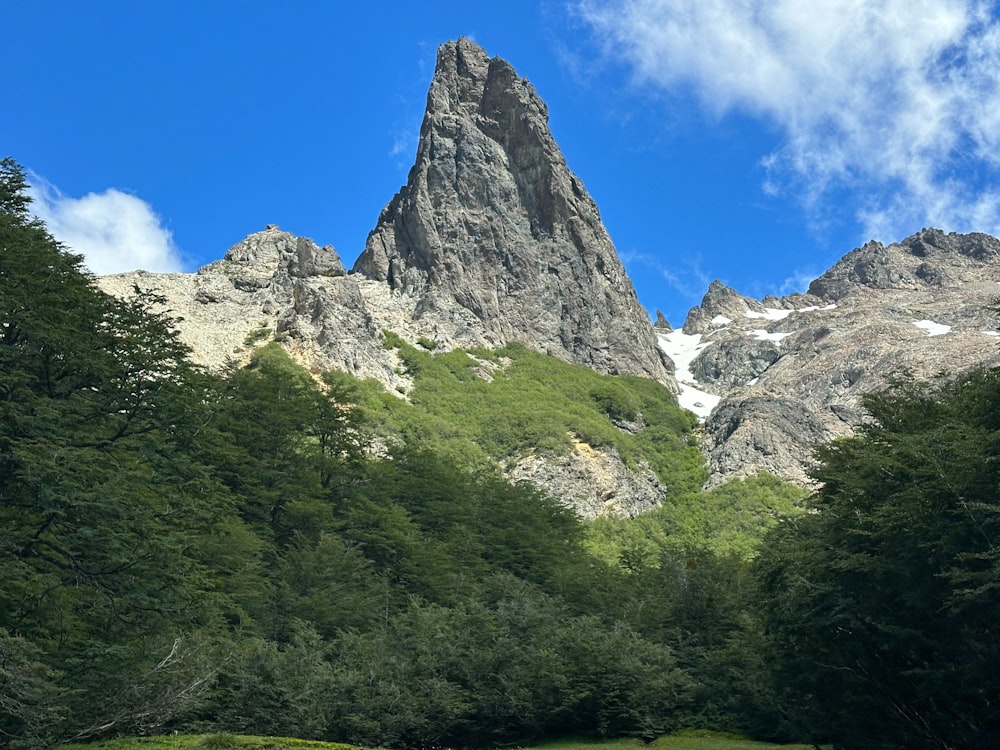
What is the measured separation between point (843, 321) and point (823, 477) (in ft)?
551

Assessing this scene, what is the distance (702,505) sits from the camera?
83125 mm

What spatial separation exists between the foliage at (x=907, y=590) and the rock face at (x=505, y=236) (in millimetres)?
92200

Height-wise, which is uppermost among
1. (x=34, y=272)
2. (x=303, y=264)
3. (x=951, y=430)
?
(x=303, y=264)

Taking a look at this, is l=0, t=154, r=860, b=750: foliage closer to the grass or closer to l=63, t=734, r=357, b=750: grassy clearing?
l=63, t=734, r=357, b=750: grassy clearing

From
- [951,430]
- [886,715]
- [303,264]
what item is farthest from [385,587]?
[303,264]

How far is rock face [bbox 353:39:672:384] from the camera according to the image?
392ft

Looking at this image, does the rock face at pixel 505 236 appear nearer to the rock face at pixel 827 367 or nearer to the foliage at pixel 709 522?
the rock face at pixel 827 367

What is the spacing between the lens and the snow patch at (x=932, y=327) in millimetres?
160125

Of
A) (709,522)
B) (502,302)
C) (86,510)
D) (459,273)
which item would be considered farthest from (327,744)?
(502,302)

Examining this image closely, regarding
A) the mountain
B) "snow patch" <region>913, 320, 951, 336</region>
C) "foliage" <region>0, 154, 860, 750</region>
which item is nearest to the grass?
"foliage" <region>0, 154, 860, 750</region>

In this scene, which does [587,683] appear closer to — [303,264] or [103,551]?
[103,551]

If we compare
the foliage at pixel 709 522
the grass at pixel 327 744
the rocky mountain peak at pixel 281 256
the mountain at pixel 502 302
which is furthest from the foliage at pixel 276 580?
the rocky mountain peak at pixel 281 256

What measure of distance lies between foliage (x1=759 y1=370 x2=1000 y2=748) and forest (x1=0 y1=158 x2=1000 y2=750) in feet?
0.24

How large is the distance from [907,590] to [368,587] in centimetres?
2434
